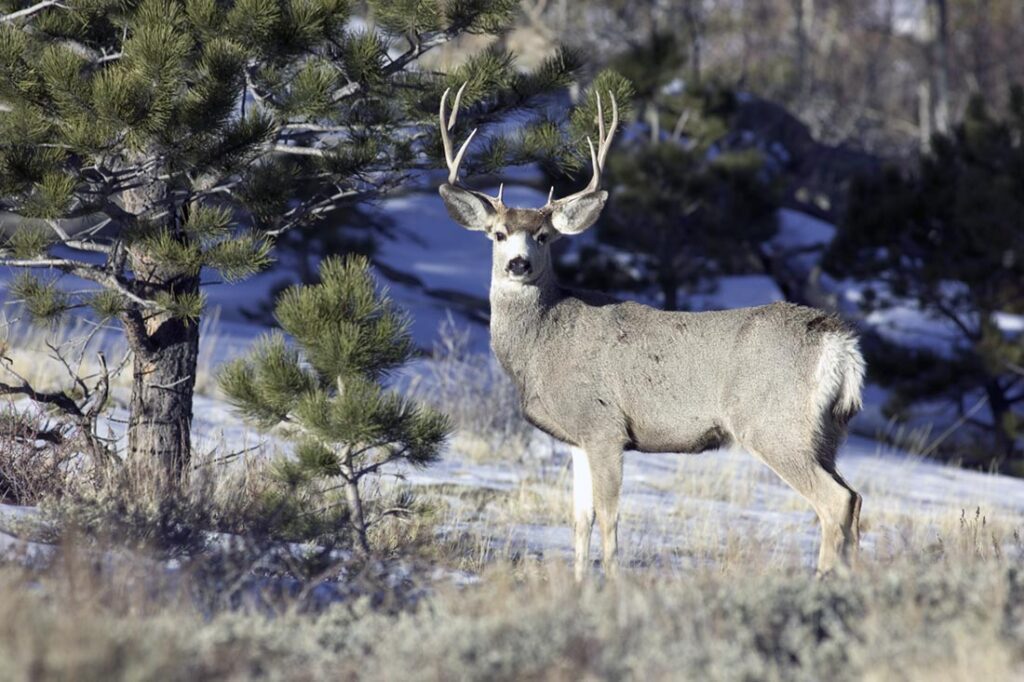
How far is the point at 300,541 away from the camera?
6.33 metres

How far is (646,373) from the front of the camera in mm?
6934

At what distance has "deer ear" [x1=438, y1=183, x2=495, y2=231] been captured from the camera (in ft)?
23.7

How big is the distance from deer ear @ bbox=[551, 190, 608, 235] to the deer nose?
417 mm

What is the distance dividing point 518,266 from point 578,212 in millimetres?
601

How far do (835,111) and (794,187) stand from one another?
11.5m

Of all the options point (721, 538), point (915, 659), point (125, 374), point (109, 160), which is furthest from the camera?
point (125, 374)

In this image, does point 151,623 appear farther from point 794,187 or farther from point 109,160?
point 794,187

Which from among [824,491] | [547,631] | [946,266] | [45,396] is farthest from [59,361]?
[946,266]

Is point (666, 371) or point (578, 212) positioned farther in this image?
point (578, 212)

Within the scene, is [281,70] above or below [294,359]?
above

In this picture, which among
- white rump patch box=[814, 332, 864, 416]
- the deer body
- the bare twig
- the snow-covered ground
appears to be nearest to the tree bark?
the snow-covered ground

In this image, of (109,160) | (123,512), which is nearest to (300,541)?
(123,512)

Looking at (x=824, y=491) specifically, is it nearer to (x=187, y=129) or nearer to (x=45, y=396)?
(x=187, y=129)

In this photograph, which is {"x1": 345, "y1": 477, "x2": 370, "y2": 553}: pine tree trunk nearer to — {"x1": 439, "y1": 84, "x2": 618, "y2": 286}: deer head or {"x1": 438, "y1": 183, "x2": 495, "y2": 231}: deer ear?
{"x1": 439, "y1": 84, "x2": 618, "y2": 286}: deer head
